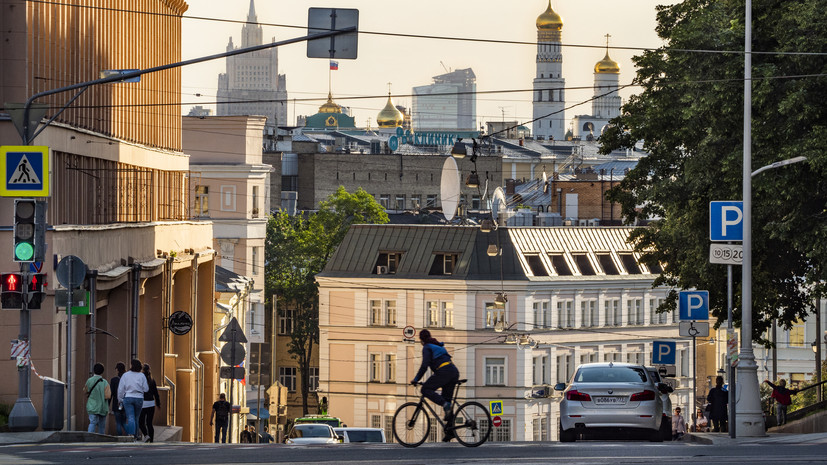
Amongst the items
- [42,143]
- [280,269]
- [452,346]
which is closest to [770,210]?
[42,143]

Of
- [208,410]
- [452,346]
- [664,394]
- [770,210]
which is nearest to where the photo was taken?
[664,394]

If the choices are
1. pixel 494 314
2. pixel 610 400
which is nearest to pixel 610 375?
pixel 610 400

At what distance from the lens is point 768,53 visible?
3316cm

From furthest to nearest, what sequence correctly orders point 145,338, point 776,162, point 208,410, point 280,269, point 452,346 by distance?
point 280,269 < point 452,346 < point 208,410 < point 145,338 < point 776,162

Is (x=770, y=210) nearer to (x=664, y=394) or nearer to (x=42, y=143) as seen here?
(x=664, y=394)

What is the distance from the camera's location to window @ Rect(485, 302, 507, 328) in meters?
86.9

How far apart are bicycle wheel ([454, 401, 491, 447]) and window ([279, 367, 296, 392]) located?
80.1 meters

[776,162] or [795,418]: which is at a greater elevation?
[776,162]

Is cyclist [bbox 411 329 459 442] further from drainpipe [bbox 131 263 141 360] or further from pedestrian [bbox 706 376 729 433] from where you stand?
drainpipe [bbox 131 263 141 360]

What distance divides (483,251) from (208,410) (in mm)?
36861

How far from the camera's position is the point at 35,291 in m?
26.6

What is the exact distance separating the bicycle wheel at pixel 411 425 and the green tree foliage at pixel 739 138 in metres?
13.6

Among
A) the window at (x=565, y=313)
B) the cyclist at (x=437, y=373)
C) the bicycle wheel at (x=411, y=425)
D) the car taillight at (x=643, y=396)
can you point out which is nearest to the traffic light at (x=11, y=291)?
the bicycle wheel at (x=411, y=425)

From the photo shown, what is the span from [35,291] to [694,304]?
43.6ft
